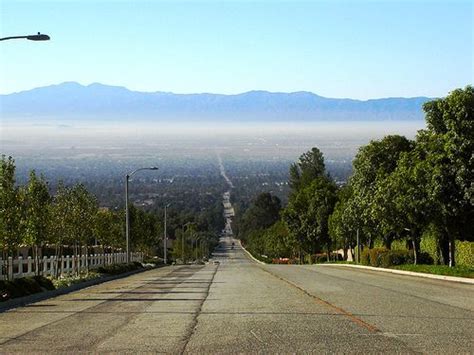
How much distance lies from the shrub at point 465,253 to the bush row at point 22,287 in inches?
999

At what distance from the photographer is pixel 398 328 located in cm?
1566

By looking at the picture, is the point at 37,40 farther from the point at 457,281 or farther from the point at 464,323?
the point at 457,281

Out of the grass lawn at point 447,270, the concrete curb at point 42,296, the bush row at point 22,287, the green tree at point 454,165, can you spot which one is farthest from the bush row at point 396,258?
the bush row at point 22,287

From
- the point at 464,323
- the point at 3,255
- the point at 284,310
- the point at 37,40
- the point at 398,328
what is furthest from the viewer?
the point at 3,255

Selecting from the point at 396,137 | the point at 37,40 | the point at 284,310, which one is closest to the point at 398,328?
the point at 284,310

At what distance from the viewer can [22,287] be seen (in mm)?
26578

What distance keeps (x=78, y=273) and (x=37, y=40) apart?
23299 millimetres

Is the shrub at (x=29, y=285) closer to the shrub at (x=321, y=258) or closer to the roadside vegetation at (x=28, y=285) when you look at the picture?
the roadside vegetation at (x=28, y=285)

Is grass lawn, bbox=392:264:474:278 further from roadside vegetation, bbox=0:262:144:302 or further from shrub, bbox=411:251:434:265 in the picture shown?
roadside vegetation, bbox=0:262:144:302

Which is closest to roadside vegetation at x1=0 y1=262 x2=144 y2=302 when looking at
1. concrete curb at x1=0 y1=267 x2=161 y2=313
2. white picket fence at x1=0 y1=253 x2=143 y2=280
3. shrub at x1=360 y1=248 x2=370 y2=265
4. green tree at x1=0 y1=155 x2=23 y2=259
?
concrete curb at x1=0 y1=267 x2=161 y2=313

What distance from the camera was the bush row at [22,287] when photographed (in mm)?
24592

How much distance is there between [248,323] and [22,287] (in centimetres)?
1238

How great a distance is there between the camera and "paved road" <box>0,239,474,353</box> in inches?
527

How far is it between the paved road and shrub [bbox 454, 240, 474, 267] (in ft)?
62.8
